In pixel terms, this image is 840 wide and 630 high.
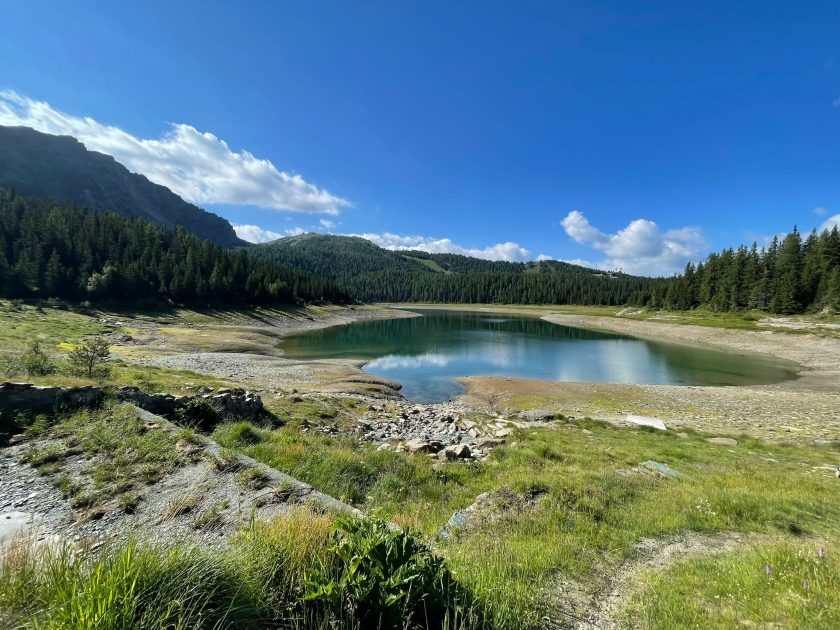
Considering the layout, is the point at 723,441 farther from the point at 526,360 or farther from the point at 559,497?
the point at 526,360

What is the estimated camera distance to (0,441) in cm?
725

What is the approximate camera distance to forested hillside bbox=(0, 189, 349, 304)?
5434 cm

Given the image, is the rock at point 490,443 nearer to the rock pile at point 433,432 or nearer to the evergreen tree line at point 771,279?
the rock pile at point 433,432

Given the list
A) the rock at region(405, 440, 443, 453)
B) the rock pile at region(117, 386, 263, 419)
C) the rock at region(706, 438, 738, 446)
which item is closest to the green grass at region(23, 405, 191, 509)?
the rock pile at region(117, 386, 263, 419)

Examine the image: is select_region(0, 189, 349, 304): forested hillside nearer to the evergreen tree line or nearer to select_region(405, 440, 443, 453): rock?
select_region(405, 440, 443, 453): rock

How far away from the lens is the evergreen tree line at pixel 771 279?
6312 centimetres

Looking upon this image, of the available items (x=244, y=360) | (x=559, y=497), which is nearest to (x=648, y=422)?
(x=559, y=497)

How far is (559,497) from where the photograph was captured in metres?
6.82

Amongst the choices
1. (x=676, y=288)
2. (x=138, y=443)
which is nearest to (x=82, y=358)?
(x=138, y=443)

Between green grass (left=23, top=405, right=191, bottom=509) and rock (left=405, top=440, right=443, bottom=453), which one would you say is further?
rock (left=405, top=440, right=443, bottom=453)

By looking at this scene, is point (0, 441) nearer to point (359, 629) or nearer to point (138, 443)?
point (138, 443)

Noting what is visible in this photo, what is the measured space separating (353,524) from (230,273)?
90093 mm

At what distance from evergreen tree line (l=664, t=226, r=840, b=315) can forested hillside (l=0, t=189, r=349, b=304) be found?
106 meters

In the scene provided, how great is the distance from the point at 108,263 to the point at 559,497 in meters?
78.5
